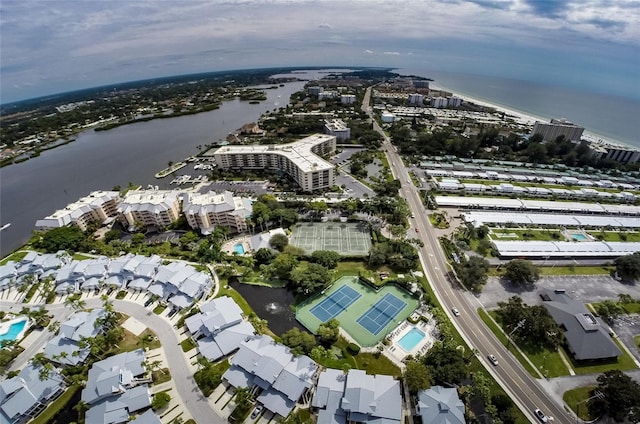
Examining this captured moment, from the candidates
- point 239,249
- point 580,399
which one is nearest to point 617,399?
point 580,399

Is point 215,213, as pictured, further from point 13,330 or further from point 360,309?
point 360,309

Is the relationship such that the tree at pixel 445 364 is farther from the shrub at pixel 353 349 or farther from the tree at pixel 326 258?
the tree at pixel 326 258

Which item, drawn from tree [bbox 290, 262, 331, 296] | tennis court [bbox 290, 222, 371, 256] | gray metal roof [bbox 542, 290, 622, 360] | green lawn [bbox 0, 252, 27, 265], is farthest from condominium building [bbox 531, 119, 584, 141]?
green lawn [bbox 0, 252, 27, 265]

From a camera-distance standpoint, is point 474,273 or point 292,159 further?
point 292,159

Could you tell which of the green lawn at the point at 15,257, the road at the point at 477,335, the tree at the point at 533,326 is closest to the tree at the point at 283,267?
the road at the point at 477,335

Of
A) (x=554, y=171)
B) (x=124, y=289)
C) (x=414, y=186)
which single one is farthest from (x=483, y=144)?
(x=124, y=289)

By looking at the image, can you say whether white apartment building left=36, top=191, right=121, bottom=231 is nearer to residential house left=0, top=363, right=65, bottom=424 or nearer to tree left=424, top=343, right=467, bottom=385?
residential house left=0, top=363, right=65, bottom=424
